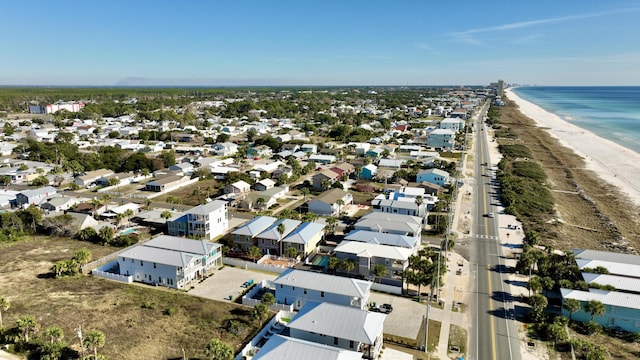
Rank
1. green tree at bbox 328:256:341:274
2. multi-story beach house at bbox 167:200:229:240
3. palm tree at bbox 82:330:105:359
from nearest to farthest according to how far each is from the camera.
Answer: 1. palm tree at bbox 82:330:105:359
2. green tree at bbox 328:256:341:274
3. multi-story beach house at bbox 167:200:229:240

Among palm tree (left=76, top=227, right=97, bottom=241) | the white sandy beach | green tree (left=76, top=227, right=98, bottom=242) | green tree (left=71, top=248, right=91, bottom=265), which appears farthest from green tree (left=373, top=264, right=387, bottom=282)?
the white sandy beach

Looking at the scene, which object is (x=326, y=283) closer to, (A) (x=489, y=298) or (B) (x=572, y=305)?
(A) (x=489, y=298)

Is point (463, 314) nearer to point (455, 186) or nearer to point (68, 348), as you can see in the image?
point (68, 348)

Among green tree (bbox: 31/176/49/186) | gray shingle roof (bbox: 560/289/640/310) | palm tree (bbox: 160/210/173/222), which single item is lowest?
gray shingle roof (bbox: 560/289/640/310)

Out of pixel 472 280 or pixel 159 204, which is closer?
pixel 472 280

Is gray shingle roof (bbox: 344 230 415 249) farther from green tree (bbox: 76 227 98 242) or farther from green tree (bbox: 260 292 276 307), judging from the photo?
green tree (bbox: 76 227 98 242)

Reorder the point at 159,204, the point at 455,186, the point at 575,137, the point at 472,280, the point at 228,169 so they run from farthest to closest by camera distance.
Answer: the point at 575,137 < the point at 228,169 < the point at 455,186 < the point at 159,204 < the point at 472,280

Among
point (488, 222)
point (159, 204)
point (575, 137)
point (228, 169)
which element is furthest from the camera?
point (575, 137)

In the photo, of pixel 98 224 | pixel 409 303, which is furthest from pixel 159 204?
pixel 409 303
